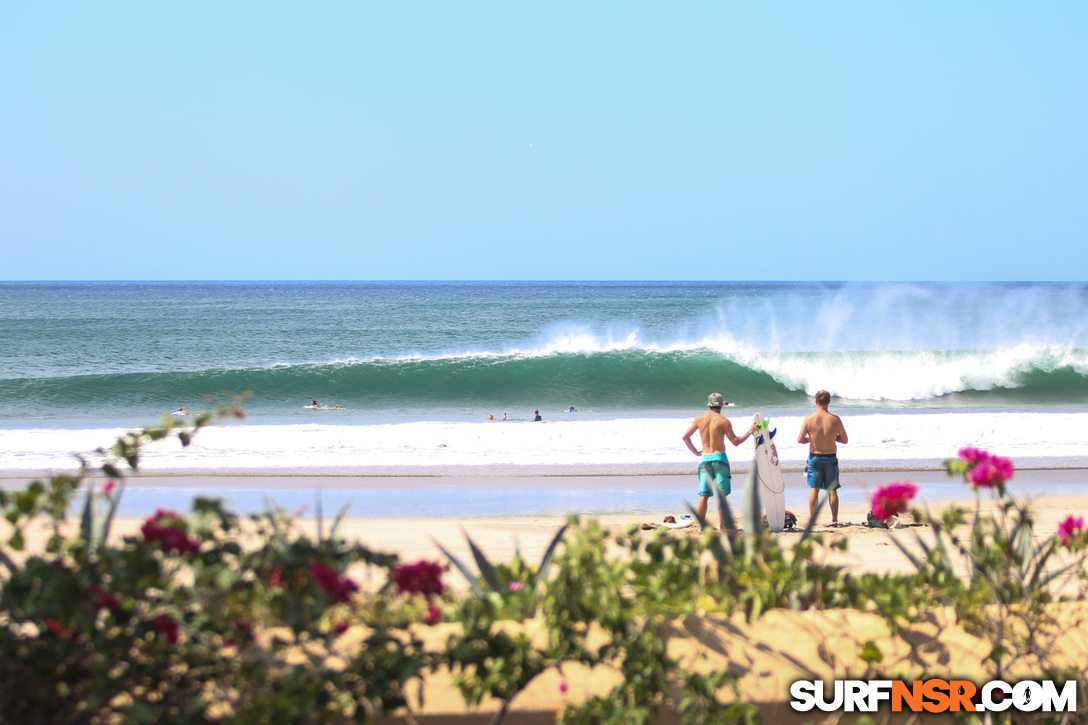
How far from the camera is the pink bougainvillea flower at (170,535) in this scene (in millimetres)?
1791

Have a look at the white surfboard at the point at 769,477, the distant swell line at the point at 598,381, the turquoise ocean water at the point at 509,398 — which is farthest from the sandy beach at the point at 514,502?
the distant swell line at the point at 598,381

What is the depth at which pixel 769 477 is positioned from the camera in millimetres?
7488

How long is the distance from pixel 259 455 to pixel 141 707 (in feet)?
37.5

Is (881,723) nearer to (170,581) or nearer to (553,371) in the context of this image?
(170,581)

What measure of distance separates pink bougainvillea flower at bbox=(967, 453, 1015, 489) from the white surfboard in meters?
4.64

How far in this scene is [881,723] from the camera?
264 centimetres

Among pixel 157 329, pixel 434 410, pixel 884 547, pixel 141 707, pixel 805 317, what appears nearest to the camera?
pixel 141 707

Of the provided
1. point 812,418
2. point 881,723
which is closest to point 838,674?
point 881,723

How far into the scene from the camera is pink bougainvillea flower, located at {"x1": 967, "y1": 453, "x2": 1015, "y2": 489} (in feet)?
8.71

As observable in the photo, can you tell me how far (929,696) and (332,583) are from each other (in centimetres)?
204

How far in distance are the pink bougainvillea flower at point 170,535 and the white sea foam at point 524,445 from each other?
9362 mm

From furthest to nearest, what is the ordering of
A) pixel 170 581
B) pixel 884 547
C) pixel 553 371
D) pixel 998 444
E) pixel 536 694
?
pixel 553 371, pixel 998 444, pixel 884 547, pixel 536 694, pixel 170 581

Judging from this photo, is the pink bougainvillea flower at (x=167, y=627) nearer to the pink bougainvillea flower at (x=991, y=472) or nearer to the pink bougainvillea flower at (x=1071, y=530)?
the pink bougainvillea flower at (x=991, y=472)

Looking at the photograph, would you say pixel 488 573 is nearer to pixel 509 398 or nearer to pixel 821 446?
pixel 821 446
